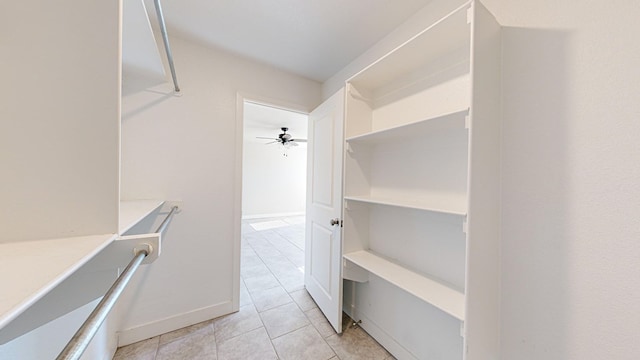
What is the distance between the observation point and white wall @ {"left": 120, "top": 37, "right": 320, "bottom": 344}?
170 cm

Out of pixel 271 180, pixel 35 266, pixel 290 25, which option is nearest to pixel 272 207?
pixel 271 180

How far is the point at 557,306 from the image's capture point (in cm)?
88

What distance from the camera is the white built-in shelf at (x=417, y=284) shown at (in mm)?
1033

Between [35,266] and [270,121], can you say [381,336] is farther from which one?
[270,121]

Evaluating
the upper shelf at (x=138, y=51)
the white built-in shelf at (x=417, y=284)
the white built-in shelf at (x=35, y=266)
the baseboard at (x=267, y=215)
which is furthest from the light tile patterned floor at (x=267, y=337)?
the baseboard at (x=267, y=215)

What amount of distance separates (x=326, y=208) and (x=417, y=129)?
1.06 m

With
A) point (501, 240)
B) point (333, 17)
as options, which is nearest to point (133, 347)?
point (501, 240)

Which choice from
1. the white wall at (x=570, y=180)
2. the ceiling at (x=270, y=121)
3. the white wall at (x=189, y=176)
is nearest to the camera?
the white wall at (x=570, y=180)

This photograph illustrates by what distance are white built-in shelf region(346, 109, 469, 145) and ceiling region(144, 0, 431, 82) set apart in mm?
865

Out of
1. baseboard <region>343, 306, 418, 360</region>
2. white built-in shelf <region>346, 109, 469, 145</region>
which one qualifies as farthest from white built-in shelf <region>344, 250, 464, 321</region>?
white built-in shelf <region>346, 109, 469, 145</region>

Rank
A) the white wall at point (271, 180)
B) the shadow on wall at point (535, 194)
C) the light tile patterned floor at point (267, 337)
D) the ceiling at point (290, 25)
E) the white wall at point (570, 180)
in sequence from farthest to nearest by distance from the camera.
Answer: the white wall at point (271, 180), the light tile patterned floor at point (267, 337), the ceiling at point (290, 25), the shadow on wall at point (535, 194), the white wall at point (570, 180)

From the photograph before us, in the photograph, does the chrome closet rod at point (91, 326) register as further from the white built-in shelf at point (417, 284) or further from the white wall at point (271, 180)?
the white wall at point (271, 180)

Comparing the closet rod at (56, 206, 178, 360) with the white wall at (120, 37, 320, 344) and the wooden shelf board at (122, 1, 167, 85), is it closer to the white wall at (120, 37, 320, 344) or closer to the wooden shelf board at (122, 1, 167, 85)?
the wooden shelf board at (122, 1, 167, 85)

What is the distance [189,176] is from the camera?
1.88 metres
